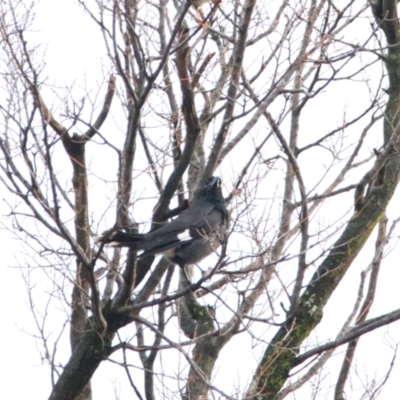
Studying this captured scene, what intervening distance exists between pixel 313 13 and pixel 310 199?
57.7 inches

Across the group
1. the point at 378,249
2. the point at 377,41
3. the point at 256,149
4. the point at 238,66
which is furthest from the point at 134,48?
the point at 378,249

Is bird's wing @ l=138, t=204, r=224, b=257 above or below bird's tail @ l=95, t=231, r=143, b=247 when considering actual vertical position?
above

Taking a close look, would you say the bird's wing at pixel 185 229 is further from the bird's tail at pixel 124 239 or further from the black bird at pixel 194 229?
the bird's tail at pixel 124 239

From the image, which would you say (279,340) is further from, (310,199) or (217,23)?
(217,23)

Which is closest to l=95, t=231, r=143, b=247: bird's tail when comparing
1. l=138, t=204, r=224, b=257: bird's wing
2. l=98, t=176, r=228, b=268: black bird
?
l=138, t=204, r=224, b=257: bird's wing

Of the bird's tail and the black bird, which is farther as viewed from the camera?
the black bird

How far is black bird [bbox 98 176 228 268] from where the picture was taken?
651cm

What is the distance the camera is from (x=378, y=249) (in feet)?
23.0

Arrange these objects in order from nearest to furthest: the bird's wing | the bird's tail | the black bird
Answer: the bird's tail
the bird's wing
the black bird

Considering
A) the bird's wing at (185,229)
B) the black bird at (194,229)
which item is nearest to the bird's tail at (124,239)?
the bird's wing at (185,229)

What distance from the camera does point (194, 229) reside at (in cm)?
691

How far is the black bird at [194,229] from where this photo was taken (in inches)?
256

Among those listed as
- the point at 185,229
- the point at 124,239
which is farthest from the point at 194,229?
the point at 124,239

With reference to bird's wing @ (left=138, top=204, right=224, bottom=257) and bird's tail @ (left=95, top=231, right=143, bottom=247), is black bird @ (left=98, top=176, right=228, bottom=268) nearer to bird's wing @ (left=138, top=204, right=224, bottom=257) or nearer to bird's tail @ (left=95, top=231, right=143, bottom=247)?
bird's wing @ (left=138, top=204, right=224, bottom=257)
